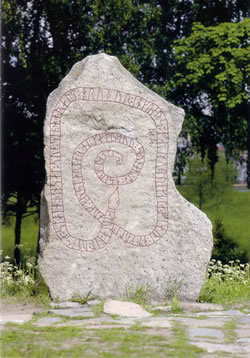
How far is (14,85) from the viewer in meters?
12.7

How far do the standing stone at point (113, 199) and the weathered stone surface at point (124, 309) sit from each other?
39 centimetres

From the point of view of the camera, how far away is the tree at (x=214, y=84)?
11797 millimetres

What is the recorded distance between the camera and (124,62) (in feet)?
39.4

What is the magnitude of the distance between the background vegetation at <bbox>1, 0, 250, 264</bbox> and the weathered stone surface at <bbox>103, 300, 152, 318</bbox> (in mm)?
6129

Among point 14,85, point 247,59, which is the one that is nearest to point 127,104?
point 247,59

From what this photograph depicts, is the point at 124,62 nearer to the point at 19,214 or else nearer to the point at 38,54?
the point at 38,54

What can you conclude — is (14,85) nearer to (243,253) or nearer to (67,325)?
(243,253)

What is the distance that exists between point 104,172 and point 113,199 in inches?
13.0

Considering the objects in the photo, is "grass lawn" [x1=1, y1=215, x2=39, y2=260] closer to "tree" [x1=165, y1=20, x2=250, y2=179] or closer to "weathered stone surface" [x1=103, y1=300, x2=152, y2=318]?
"tree" [x1=165, y1=20, x2=250, y2=179]

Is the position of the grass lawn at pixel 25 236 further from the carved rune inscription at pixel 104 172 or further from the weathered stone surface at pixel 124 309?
the weathered stone surface at pixel 124 309

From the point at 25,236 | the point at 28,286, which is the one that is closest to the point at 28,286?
the point at 28,286

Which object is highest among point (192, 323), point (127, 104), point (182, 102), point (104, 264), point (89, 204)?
point (182, 102)

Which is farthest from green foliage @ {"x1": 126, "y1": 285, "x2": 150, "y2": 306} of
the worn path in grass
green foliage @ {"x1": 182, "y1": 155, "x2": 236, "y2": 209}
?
green foliage @ {"x1": 182, "y1": 155, "x2": 236, "y2": 209}

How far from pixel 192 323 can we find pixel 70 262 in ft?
5.85
